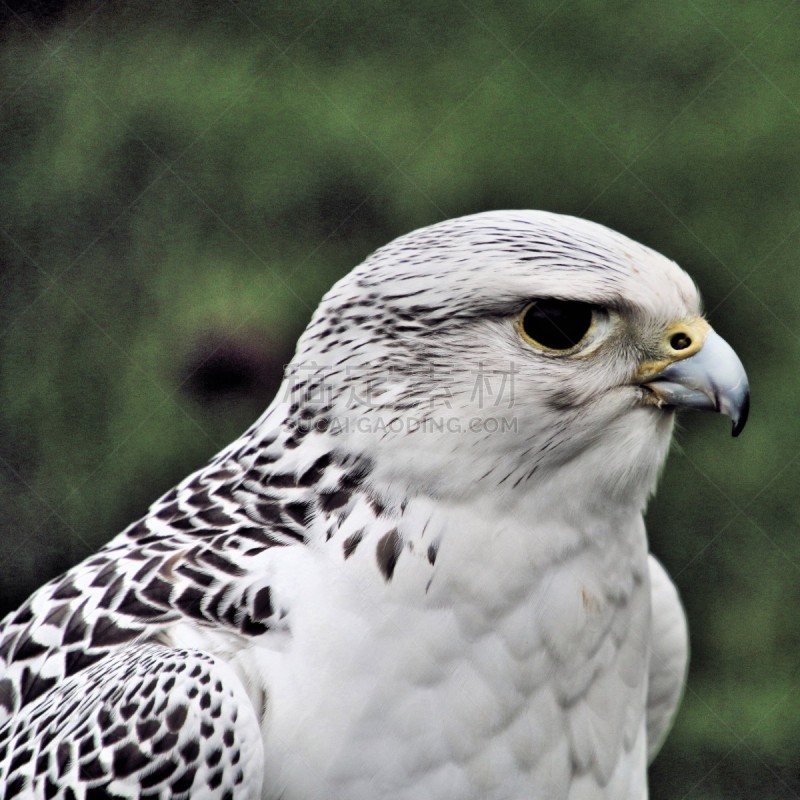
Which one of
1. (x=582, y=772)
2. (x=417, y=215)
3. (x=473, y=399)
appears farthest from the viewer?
(x=417, y=215)

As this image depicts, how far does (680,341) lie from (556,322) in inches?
9.8

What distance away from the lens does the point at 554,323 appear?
203 centimetres

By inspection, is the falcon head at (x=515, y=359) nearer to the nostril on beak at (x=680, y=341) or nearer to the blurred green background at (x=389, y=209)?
the nostril on beak at (x=680, y=341)

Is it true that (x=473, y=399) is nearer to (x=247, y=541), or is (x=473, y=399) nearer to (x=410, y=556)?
(x=410, y=556)

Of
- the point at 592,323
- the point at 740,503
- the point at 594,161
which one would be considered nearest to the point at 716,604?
the point at 740,503

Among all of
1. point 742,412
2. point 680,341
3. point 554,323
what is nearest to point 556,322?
point 554,323

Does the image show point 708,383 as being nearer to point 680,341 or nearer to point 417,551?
point 680,341

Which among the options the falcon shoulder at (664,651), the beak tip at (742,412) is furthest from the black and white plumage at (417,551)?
the falcon shoulder at (664,651)

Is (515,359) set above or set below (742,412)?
below

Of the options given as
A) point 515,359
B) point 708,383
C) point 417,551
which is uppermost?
point 708,383

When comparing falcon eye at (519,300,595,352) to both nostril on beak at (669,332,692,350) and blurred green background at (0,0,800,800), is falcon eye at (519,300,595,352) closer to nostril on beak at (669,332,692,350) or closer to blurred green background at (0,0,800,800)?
nostril on beak at (669,332,692,350)

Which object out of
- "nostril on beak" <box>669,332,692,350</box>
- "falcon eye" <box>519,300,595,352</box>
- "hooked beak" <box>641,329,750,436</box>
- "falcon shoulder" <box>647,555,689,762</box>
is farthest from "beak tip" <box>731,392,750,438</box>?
"falcon shoulder" <box>647,555,689,762</box>

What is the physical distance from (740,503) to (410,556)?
82.9 inches

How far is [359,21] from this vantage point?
3814 mm
